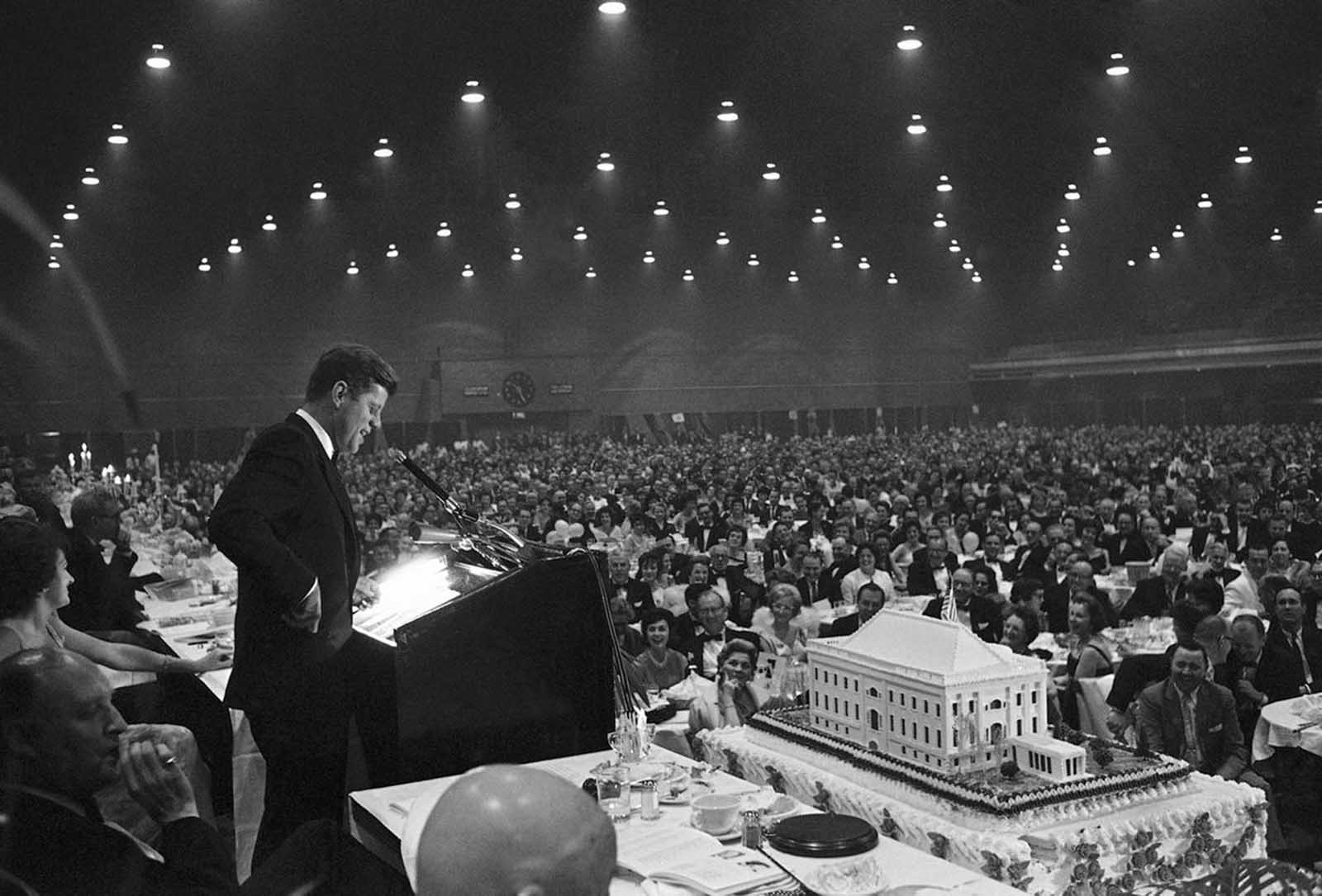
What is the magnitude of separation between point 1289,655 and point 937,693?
4198mm

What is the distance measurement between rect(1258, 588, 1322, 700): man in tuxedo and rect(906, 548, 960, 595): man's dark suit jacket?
Answer: 3.93 m

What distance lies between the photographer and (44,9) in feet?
36.0

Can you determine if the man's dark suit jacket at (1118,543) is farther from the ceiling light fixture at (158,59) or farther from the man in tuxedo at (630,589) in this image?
the ceiling light fixture at (158,59)

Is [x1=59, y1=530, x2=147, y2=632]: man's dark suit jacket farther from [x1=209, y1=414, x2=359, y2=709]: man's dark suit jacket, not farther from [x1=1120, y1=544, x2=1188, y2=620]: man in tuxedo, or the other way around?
[x1=1120, y1=544, x2=1188, y2=620]: man in tuxedo

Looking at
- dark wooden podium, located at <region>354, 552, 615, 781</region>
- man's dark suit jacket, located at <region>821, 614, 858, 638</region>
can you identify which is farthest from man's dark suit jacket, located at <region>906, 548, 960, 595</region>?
A: dark wooden podium, located at <region>354, 552, 615, 781</region>

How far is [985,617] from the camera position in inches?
337

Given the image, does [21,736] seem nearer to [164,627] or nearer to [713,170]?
[164,627]

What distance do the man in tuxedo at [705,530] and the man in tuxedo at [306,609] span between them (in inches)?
394

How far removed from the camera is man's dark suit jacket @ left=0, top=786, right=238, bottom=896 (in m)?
1.96

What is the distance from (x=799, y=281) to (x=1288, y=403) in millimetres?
14372

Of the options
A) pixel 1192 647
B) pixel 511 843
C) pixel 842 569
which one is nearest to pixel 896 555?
pixel 842 569

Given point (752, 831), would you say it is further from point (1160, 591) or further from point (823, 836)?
point (1160, 591)

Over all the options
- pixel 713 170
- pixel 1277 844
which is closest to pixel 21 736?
pixel 1277 844

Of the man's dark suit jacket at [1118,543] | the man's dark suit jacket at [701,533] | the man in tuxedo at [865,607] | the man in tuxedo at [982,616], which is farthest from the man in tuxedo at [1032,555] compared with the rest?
the man's dark suit jacket at [701,533]
